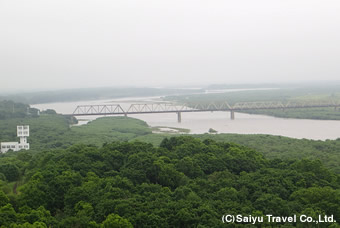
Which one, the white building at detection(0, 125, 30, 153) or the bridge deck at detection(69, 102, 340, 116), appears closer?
the white building at detection(0, 125, 30, 153)

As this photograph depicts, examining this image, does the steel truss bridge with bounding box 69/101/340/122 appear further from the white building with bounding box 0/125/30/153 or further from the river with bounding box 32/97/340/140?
the white building with bounding box 0/125/30/153

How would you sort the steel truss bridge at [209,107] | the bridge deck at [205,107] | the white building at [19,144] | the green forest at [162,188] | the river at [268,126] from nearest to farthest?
the green forest at [162,188] → the white building at [19,144] → the river at [268,126] → the steel truss bridge at [209,107] → the bridge deck at [205,107]

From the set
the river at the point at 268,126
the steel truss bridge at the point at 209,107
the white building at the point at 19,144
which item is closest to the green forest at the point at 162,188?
the white building at the point at 19,144

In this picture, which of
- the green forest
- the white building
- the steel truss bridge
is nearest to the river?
the steel truss bridge

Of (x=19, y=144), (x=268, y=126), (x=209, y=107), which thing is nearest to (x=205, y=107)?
(x=209, y=107)

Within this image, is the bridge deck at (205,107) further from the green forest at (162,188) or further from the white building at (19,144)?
the green forest at (162,188)

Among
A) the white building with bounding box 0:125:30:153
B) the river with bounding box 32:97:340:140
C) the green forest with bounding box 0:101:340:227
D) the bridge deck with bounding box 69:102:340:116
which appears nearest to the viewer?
the green forest with bounding box 0:101:340:227

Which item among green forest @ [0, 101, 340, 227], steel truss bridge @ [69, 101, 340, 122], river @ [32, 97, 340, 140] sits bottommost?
river @ [32, 97, 340, 140]

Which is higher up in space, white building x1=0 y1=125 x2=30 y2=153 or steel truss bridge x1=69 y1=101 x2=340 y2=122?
steel truss bridge x1=69 y1=101 x2=340 y2=122

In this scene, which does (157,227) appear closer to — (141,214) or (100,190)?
(141,214)

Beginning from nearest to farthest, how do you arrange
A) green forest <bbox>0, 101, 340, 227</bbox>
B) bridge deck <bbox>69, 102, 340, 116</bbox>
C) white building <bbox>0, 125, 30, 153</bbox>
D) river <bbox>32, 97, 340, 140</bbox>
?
green forest <bbox>0, 101, 340, 227</bbox> < white building <bbox>0, 125, 30, 153</bbox> < river <bbox>32, 97, 340, 140</bbox> < bridge deck <bbox>69, 102, 340, 116</bbox>
